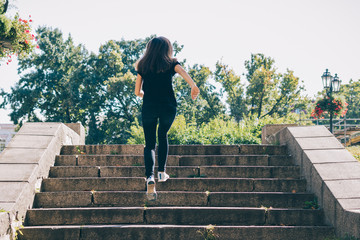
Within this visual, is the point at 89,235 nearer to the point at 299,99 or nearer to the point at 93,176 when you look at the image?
the point at 93,176

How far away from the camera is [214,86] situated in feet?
128

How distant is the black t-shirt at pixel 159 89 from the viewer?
170 inches

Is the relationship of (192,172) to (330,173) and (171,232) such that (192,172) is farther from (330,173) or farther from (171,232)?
(330,173)

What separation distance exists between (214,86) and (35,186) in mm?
34182

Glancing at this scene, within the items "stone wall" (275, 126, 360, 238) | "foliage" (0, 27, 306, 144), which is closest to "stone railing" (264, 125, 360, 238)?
"stone wall" (275, 126, 360, 238)

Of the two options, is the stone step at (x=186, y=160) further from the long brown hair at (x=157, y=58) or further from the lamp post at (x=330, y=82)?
the lamp post at (x=330, y=82)

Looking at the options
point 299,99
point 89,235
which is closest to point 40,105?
point 299,99

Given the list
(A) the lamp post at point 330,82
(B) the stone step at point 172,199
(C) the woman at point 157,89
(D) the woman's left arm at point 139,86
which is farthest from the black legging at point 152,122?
(A) the lamp post at point 330,82

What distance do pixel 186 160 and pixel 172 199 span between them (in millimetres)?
1390

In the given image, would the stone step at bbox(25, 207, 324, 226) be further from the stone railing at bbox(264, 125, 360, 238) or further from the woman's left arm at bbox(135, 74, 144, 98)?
the woman's left arm at bbox(135, 74, 144, 98)

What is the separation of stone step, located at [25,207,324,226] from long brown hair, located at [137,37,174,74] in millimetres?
2057

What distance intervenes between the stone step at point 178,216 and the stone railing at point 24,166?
360mm

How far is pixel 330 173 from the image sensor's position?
5.54 metres

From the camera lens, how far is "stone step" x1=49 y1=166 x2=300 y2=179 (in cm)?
634
